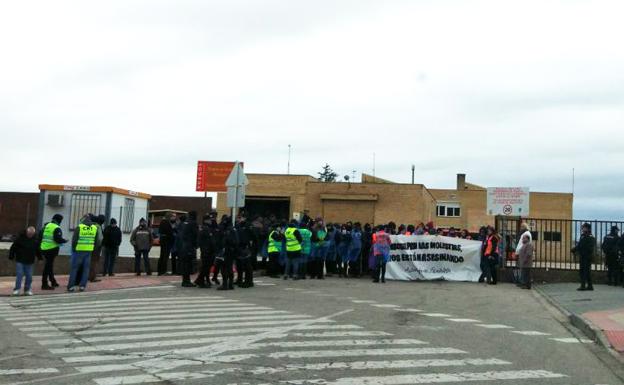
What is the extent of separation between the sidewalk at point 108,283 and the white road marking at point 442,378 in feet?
35.2

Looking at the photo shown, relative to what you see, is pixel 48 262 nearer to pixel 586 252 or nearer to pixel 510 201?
pixel 586 252

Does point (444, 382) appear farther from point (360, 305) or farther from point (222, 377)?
point (360, 305)

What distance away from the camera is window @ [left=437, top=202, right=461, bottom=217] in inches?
2680

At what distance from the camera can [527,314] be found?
43.4 ft

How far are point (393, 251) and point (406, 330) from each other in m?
11.6

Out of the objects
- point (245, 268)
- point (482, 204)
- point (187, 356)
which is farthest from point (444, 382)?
point (482, 204)

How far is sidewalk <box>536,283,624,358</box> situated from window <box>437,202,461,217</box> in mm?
48092

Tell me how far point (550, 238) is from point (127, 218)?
589 inches

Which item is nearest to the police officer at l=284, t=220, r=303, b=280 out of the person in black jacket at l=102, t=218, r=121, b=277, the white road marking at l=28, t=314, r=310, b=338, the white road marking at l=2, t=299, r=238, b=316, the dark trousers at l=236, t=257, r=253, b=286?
the dark trousers at l=236, t=257, r=253, b=286

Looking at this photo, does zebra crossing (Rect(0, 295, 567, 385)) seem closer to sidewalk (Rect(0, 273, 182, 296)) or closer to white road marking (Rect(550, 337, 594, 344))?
white road marking (Rect(550, 337, 594, 344))

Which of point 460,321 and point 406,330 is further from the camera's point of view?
point 460,321

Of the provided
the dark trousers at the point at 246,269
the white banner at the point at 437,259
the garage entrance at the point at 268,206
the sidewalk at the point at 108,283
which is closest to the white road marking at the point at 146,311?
the dark trousers at the point at 246,269

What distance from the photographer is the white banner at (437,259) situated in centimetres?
2161

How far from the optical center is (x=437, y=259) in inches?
854
